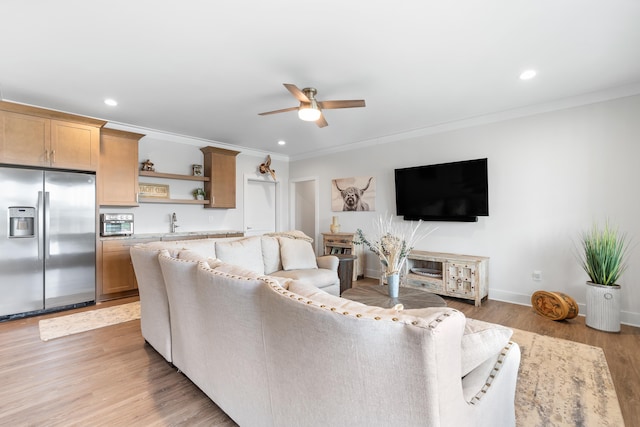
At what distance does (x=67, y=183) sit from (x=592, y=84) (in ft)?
19.7

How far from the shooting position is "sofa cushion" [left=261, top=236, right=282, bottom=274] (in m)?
3.48

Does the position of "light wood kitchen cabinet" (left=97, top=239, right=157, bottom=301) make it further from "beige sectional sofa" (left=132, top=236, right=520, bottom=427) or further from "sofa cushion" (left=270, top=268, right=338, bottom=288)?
"beige sectional sofa" (left=132, top=236, right=520, bottom=427)

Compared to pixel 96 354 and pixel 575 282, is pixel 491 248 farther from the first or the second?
pixel 96 354

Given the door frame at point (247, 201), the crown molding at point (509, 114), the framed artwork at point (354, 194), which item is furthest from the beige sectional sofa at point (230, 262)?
the crown molding at point (509, 114)

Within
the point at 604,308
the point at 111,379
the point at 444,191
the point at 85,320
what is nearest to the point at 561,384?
the point at 604,308

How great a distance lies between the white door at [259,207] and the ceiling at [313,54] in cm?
237

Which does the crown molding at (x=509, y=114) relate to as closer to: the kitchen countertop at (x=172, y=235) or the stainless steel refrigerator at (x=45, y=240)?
the kitchen countertop at (x=172, y=235)

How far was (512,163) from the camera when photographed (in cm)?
382

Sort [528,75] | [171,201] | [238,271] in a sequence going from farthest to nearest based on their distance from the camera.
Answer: [171,201], [528,75], [238,271]

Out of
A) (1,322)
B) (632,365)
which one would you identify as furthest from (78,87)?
(632,365)

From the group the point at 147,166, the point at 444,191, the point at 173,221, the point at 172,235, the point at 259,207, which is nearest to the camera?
the point at 444,191

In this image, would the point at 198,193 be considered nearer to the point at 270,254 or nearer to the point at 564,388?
the point at 270,254

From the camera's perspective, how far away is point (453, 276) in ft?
12.8

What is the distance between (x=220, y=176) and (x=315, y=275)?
9.75ft
